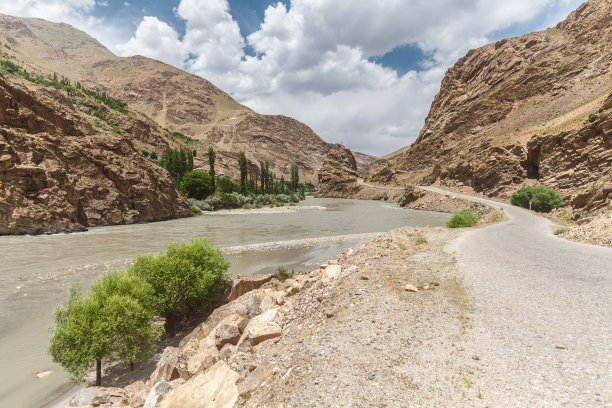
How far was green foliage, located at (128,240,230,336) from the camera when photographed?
404 inches

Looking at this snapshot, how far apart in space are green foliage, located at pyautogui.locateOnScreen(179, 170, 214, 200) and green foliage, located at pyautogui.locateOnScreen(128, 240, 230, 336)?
171 ft

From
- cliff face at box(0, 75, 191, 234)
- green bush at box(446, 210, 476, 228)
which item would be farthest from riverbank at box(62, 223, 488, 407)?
cliff face at box(0, 75, 191, 234)

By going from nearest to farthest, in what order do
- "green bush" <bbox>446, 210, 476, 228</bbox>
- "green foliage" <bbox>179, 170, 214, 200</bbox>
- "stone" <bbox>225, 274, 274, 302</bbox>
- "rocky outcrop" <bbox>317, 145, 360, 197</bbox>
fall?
"stone" <bbox>225, 274, 274, 302</bbox> → "green bush" <bbox>446, 210, 476, 228</bbox> → "green foliage" <bbox>179, 170, 214, 200</bbox> → "rocky outcrop" <bbox>317, 145, 360, 197</bbox>

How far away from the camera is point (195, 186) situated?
60.2m

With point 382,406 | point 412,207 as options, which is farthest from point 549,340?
point 412,207

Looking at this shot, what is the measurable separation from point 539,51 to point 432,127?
37.1 meters

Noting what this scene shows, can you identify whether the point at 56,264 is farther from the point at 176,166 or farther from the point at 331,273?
the point at 176,166

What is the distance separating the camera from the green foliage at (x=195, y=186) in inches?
2340

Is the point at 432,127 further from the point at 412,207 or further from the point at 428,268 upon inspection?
the point at 428,268

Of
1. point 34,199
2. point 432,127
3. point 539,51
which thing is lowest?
point 34,199

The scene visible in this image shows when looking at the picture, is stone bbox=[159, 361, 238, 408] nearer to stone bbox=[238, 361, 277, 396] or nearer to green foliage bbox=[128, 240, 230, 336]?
stone bbox=[238, 361, 277, 396]

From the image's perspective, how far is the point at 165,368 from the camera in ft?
22.0

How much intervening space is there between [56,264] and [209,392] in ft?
64.7

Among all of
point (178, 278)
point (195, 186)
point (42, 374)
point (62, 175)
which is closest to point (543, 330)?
point (178, 278)
